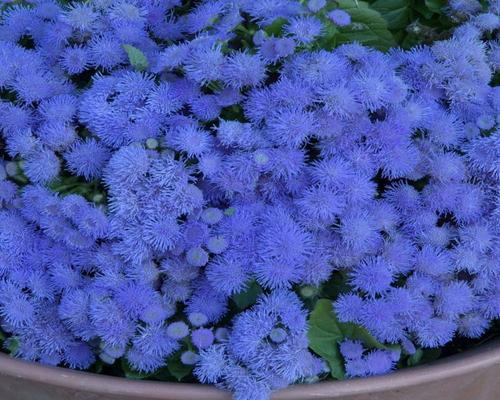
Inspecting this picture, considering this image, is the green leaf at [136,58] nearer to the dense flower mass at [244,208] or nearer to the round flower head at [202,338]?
the dense flower mass at [244,208]

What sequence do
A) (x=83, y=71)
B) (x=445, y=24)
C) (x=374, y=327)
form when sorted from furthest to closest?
(x=445, y=24) < (x=83, y=71) < (x=374, y=327)

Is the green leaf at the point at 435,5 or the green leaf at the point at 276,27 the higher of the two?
the green leaf at the point at 276,27

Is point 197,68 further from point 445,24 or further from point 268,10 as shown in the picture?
point 445,24

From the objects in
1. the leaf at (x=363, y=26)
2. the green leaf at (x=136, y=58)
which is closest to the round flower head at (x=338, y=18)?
the leaf at (x=363, y=26)

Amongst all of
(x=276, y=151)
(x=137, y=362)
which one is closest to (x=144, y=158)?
(x=276, y=151)

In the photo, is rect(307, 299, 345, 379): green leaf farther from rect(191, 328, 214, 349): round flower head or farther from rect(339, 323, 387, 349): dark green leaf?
rect(191, 328, 214, 349): round flower head

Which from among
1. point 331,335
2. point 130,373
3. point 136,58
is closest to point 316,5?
point 136,58
